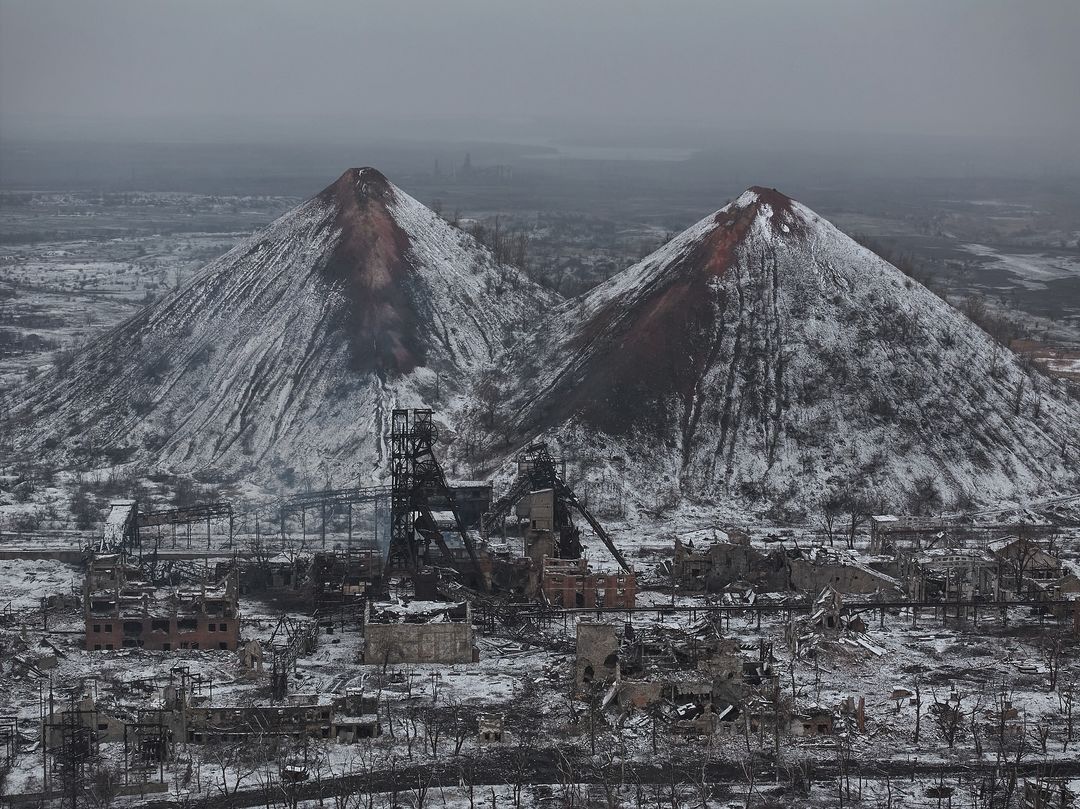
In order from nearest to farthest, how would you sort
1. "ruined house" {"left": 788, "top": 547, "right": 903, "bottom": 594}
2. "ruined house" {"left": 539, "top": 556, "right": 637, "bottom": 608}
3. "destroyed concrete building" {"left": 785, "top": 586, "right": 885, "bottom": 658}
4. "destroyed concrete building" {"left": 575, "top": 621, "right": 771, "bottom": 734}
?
1. "destroyed concrete building" {"left": 575, "top": 621, "right": 771, "bottom": 734}
2. "destroyed concrete building" {"left": 785, "top": 586, "right": 885, "bottom": 658}
3. "ruined house" {"left": 539, "top": 556, "right": 637, "bottom": 608}
4. "ruined house" {"left": 788, "top": 547, "right": 903, "bottom": 594}

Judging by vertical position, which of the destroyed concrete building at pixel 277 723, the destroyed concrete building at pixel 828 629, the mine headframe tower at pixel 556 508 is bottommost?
the destroyed concrete building at pixel 277 723

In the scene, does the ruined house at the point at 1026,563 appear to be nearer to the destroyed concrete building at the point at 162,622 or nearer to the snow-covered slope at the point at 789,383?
the snow-covered slope at the point at 789,383

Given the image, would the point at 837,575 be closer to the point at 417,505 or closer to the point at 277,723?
the point at 417,505

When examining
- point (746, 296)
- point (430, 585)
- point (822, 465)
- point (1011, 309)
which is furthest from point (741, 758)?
point (1011, 309)

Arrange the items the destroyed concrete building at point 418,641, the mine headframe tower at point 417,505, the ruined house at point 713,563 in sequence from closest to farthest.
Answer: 1. the destroyed concrete building at point 418,641
2. the mine headframe tower at point 417,505
3. the ruined house at point 713,563

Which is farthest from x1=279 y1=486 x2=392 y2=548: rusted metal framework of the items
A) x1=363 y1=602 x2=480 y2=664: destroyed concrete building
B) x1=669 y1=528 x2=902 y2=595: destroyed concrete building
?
x1=363 y1=602 x2=480 y2=664: destroyed concrete building

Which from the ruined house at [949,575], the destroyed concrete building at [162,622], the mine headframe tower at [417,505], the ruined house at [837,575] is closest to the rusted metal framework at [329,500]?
the mine headframe tower at [417,505]

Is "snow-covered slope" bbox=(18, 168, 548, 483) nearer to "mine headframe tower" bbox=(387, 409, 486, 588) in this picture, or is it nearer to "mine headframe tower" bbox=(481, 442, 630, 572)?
"mine headframe tower" bbox=(481, 442, 630, 572)
